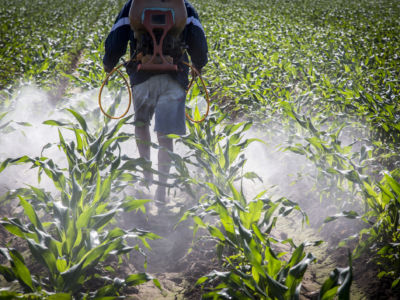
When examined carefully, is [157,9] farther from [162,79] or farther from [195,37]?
[162,79]

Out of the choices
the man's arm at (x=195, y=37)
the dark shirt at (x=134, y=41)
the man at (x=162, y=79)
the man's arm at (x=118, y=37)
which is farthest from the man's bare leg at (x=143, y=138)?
the man's arm at (x=195, y=37)

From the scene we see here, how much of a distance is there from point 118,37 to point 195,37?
0.58 metres

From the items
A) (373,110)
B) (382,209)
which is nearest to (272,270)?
(382,209)

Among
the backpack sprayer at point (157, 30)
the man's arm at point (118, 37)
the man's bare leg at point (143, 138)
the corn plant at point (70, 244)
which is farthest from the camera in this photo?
the man's bare leg at point (143, 138)

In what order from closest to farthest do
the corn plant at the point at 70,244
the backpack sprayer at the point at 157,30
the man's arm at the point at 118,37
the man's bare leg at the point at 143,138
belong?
1. the corn plant at the point at 70,244
2. the backpack sprayer at the point at 157,30
3. the man's arm at the point at 118,37
4. the man's bare leg at the point at 143,138

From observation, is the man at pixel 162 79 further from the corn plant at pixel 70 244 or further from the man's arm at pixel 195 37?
the corn plant at pixel 70 244

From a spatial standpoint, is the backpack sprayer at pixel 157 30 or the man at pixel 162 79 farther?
the man at pixel 162 79

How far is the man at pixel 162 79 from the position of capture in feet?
9.27

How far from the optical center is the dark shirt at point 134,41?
9.15 ft

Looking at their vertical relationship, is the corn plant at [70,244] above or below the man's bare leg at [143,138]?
below

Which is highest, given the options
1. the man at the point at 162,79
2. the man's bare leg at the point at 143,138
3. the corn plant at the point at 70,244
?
the man at the point at 162,79

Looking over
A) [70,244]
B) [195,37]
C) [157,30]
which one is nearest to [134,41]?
[157,30]

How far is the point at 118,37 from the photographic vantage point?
110 inches

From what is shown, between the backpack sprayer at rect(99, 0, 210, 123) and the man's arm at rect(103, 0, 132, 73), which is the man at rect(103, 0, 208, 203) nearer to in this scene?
the man's arm at rect(103, 0, 132, 73)
